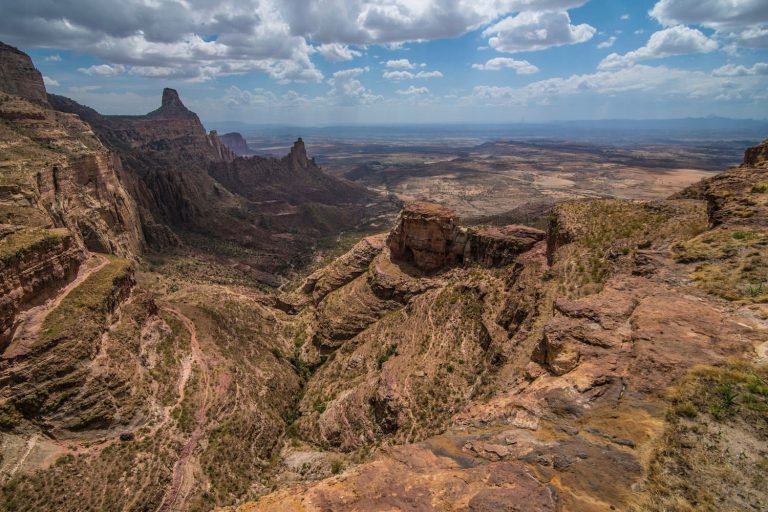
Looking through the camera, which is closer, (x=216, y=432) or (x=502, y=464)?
(x=502, y=464)

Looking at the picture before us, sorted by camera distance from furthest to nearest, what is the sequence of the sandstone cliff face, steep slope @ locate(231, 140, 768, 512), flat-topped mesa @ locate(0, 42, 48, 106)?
flat-topped mesa @ locate(0, 42, 48, 106), the sandstone cliff face, steep slope @ locate(231, 140, 768, 512)

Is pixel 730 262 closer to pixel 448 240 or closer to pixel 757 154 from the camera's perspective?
pixel 757 154

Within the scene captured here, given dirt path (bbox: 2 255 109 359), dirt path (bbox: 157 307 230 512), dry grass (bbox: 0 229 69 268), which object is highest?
dry grass (bbox: 0 229 69 268)

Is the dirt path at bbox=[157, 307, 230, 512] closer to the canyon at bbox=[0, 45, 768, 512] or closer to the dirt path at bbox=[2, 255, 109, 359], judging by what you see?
the canyon at bbox=[0, 45, 768, 512]

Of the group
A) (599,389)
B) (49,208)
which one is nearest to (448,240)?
(599,389)

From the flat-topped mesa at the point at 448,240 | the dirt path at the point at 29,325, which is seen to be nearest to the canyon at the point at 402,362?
the dirt path at the point at 29,325

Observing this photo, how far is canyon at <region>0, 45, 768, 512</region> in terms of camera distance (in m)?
14.1

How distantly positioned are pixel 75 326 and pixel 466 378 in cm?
3702

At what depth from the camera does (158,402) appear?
38.6m

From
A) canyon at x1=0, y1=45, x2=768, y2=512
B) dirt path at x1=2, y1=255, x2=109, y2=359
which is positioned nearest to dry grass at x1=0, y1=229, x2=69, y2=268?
canyon at x1=0, y1=45, x2=768, y2=512

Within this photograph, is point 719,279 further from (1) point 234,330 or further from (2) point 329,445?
(1) point 234,330

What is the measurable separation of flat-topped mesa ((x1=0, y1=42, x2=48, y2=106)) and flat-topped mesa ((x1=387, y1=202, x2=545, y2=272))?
12441cm

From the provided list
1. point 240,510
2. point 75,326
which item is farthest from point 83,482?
point 240,510

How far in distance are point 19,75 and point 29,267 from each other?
128 m
